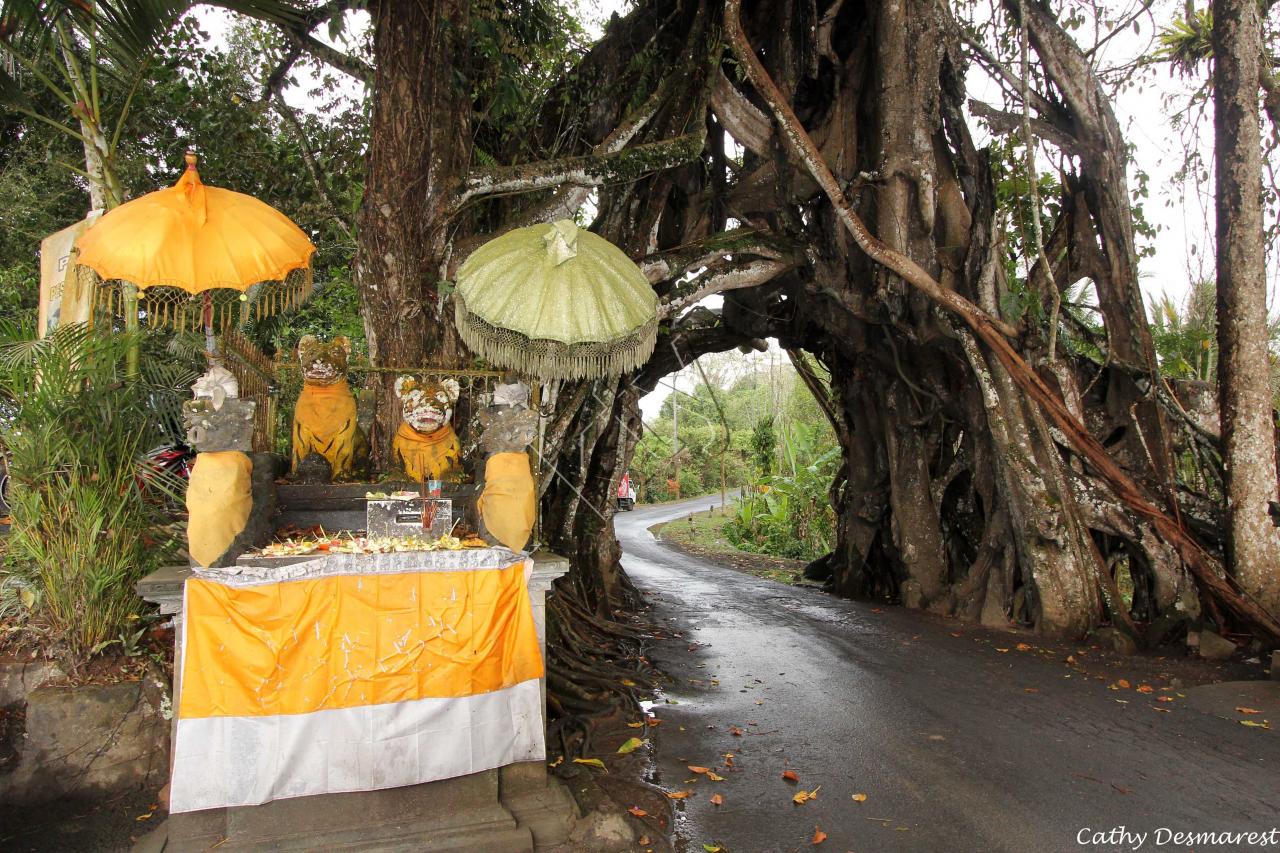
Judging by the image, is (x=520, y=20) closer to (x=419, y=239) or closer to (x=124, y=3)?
(x=419, y=239)

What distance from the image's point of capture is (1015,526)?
675cm

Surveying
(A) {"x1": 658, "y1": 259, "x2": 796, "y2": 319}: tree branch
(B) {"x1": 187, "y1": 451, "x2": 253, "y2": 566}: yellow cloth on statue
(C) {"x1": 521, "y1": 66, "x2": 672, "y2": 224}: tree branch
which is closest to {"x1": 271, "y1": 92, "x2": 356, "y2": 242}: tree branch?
(C) {"x1": 521, "y1": 66, "x2": 672, "y2": 224}: tree branch

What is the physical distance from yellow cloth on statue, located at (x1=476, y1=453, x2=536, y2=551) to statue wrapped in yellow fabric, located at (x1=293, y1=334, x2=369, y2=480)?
1.35m

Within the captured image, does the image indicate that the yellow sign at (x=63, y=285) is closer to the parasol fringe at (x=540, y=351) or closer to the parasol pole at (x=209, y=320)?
the parasol pole at (x=209, y=320)

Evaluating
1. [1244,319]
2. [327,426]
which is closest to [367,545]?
[327,426]

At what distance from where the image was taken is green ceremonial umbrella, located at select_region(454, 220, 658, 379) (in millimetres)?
4195

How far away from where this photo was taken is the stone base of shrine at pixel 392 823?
296 centimetres

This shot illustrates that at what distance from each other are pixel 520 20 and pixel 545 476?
13.2 ft

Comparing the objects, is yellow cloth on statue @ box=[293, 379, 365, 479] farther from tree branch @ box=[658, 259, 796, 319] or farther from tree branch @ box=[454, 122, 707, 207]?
tree branch @ box=[658, 259, 796, 319]

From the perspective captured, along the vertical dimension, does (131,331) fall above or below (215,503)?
above

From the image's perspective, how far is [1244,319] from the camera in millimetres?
5719

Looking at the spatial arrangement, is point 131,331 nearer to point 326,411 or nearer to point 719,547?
point 326,411

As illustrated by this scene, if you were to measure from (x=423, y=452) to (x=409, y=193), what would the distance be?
1.95m

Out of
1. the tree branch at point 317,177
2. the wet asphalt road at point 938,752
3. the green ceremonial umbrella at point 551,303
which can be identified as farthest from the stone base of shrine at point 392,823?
the tree branch at point 317,177
